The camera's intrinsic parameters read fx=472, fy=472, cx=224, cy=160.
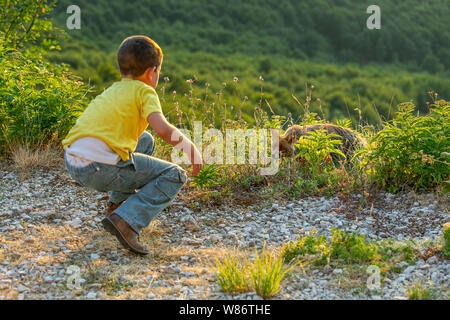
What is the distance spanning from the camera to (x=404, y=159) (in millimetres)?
4473

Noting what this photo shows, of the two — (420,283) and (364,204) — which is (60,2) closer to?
(364,204)

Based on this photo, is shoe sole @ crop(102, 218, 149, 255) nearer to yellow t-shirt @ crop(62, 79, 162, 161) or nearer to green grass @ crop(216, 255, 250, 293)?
yellow t-shirt @ crop(62, 79, 162, 161)

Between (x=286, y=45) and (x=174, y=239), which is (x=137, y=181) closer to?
(x=174, y=239)

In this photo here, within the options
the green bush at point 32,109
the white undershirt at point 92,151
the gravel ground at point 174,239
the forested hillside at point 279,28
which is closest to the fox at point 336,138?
the gravel ground at point 174,239

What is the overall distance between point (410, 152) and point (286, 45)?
14.7 metres

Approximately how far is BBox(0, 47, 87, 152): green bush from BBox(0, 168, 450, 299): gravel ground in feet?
1.45

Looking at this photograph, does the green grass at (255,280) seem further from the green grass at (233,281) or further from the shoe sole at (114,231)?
the shoe sole at (114,231)

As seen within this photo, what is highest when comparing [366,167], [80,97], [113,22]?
[113,22]

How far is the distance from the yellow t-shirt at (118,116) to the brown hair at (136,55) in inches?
4.2

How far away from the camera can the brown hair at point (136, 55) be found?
3338 millimetres

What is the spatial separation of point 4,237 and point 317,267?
248cm

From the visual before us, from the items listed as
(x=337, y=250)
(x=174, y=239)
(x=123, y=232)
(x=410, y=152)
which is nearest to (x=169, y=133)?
(x=123, y=232)

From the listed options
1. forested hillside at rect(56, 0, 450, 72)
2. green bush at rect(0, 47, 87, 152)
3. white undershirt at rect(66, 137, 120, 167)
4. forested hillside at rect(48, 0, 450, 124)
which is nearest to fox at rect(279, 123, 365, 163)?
green bush at rect(0, 47, 87, 152)
